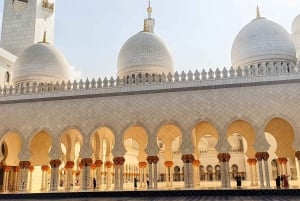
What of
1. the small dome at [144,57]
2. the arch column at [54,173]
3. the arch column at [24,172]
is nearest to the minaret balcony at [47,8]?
the small dome at [144,57]

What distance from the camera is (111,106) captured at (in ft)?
32.8

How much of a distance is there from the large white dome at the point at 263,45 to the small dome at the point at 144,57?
7.87 ft

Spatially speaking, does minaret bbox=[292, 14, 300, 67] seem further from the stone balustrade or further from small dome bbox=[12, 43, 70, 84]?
small dome bbox=[12, 43, 70, 84]

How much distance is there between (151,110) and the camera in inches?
381

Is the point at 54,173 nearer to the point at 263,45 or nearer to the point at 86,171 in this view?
the point at 86,171

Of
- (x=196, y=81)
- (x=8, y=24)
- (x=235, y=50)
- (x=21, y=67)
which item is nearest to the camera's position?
(x=196, y=81)

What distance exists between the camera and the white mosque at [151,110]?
909cm

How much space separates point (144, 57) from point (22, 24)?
266 inches

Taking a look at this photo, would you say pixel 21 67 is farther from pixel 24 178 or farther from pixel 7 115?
pixel 24 178

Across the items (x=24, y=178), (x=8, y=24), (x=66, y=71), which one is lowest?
Answer: (x=24, y=178)

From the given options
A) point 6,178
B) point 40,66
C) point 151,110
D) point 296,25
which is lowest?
point 6,178

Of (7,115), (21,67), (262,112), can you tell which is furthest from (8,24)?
(262,112)

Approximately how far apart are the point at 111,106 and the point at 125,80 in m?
0.90

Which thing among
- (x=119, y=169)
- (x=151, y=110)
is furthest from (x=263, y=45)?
(x=119, y=169)
